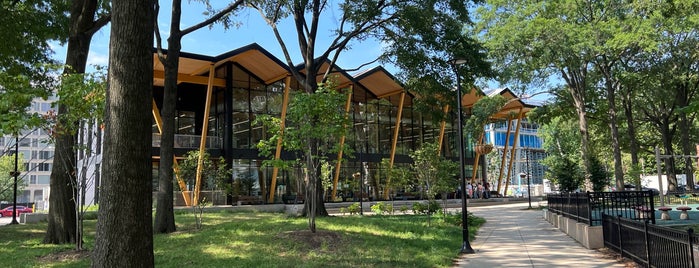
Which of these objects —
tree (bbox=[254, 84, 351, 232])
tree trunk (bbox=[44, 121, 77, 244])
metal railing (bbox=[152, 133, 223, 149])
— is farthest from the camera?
metal railing (bbox=[152, 133, 223, 149])

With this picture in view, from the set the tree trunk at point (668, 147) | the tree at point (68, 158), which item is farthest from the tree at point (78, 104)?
the tree trunk at point (668, 147)

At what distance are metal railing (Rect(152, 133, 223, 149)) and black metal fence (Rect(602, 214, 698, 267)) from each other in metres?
26.8

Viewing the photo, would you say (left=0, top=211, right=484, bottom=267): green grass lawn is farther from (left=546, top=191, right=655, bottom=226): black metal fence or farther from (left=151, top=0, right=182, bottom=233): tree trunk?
(left=546, top=191, right=655, bottom=226): black metal fence

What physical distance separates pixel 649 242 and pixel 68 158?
40.8ft

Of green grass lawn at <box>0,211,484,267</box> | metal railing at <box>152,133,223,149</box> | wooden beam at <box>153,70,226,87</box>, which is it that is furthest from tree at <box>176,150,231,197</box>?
metal railing at <box>152,133,223,149</box>

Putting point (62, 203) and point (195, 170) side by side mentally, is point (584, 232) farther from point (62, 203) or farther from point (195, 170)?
point (62, 203)

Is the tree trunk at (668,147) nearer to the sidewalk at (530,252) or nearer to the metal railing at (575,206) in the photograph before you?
the metal railing at (575,206)

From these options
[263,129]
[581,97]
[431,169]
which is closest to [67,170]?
[431,169]

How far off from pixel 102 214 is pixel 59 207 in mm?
8817

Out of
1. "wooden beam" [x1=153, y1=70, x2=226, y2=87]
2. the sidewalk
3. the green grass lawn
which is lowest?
the sidewalk

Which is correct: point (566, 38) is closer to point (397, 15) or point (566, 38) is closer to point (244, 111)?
point (397, 15)

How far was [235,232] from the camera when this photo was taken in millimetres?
13266

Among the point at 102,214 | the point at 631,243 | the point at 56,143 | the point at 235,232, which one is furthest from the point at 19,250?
the point at 631,243

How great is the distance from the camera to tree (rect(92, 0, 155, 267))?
211 inches
